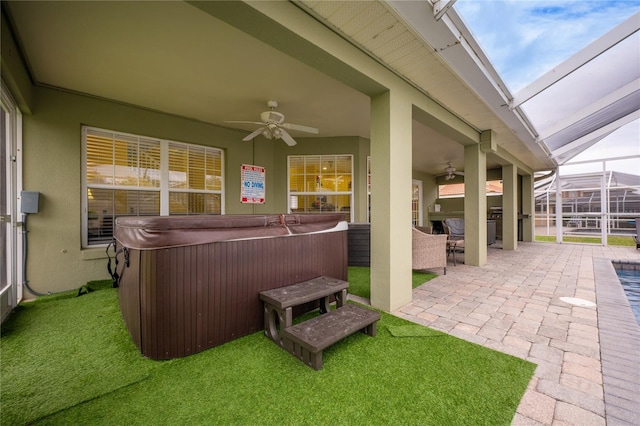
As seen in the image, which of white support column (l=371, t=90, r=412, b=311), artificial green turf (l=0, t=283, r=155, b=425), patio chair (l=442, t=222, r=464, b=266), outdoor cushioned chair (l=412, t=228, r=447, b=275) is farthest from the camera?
patio chair (l=442, t=222, r=464, b=266)

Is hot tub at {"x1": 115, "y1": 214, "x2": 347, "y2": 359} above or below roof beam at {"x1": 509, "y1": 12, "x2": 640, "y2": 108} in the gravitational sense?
below

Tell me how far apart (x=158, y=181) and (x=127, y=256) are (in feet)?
9.68

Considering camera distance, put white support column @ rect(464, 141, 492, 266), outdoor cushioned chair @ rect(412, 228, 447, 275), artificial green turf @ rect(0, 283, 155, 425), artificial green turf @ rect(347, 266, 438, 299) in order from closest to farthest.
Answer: artificial green turf @ rect(0, 283, 155, 425) → artificial green turf @ rect(347, 266, 438, 299) → outdoor cushioned chair @ rect(412, 228, 447, 275) → white support column @ rect(464, 141, 492, 266)

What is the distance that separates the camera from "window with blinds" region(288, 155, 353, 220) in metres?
6.21

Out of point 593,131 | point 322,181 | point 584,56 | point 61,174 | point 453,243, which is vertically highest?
point 593,131

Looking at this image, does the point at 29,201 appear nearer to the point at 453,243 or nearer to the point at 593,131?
the point at 453,243

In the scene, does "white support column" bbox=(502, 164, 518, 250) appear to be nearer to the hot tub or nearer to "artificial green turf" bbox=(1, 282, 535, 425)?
"artificial green turf" bbox=(1, 282, 535, 425)

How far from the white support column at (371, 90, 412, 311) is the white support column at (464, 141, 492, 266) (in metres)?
2.72

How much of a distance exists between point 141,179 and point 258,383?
4.27 metres

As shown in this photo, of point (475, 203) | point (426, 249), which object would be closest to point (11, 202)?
point (426, 249)

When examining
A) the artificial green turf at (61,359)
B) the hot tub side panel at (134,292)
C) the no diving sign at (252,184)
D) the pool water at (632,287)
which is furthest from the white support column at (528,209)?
the artificial green turf at (61,359)

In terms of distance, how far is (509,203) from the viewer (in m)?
7.16

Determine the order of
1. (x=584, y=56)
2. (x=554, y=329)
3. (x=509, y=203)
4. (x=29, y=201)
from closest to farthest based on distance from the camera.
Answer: (x=554, y=329) < (x=584, y=56) < (x=29, y=201) < (x=509, y=203)

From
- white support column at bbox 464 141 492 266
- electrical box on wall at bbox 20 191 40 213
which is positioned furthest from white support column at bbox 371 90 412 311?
electrical box on wall at bbox 20 191 40 213
